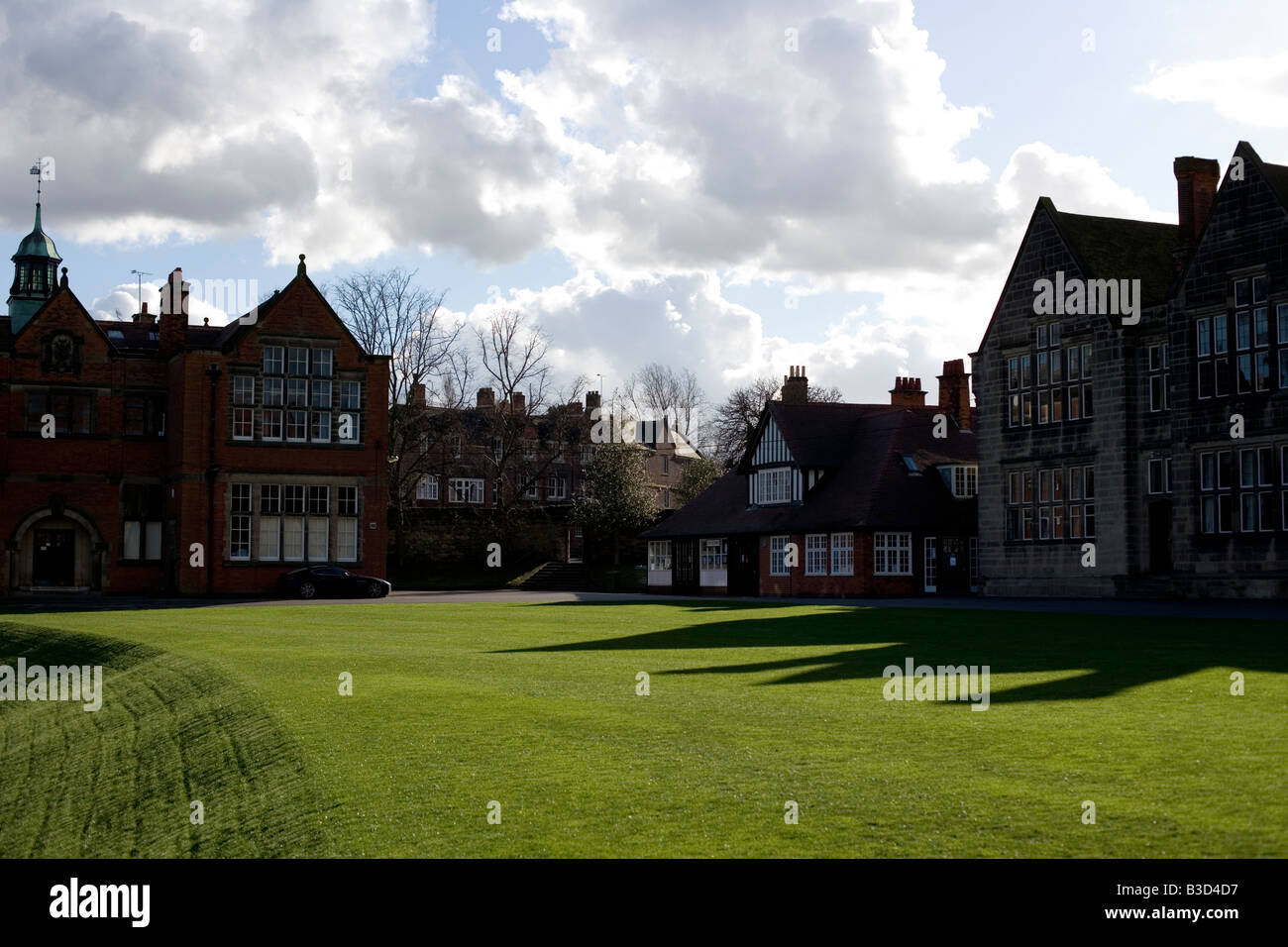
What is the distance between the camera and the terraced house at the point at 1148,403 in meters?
38.5

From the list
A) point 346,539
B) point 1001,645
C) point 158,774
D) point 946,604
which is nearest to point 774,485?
point 346,539

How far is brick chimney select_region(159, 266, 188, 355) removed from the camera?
59.2 metres

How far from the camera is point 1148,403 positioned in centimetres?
4388

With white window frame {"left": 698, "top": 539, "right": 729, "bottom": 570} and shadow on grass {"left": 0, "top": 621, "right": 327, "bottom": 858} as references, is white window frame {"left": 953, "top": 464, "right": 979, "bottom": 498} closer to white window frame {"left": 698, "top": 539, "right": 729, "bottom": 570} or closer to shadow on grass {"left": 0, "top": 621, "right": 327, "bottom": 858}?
white window frame {"left": 698, "top": 539, "right": 729, "bottom": 570}

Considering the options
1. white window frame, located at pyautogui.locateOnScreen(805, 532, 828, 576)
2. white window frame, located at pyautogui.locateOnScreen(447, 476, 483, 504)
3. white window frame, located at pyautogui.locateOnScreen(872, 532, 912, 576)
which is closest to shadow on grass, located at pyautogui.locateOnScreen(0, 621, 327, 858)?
white window frame, located at pyautogui.locateOnScreen(872, 532, 912, 576)

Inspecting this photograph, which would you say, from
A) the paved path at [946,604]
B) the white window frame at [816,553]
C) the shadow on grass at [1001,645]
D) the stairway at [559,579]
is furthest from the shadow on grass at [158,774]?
the stairway at [559,579]

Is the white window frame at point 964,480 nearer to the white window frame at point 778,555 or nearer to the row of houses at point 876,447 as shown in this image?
the row of houses at point 876,447

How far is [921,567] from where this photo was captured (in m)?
54.4

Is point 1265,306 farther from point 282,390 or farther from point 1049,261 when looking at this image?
point 282,390

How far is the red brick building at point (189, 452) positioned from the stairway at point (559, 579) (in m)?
13.9

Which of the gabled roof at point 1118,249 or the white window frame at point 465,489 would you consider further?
the white window frame at point 465,489
